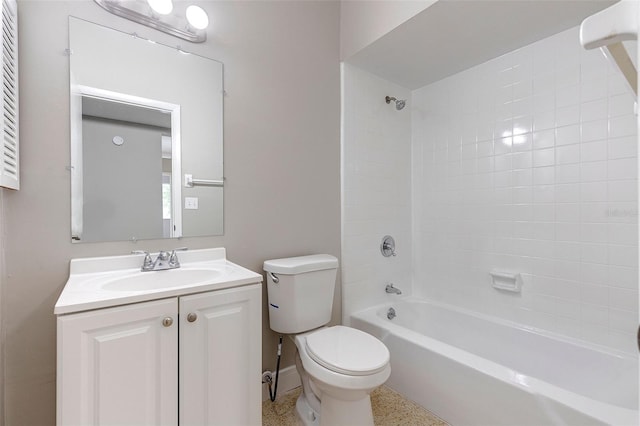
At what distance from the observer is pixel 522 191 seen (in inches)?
78.3

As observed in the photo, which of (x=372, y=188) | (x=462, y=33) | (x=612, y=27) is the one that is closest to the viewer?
(x=612, y=27)

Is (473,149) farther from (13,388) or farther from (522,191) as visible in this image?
(13,388)

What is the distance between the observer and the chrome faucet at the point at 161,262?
4.54 feet

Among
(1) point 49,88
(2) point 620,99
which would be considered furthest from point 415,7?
(1) point 49,88

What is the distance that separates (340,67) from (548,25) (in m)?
1.22

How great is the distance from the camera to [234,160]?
67.0 inches

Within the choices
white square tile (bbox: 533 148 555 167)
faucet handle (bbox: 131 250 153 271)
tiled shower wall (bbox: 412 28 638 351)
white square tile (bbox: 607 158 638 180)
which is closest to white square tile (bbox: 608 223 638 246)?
tiled shower wall (bbox: 412 28 638 351)

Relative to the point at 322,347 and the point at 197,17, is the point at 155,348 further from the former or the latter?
the point at 197,17

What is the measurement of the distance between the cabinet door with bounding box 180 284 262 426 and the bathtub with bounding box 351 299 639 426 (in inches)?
37.5

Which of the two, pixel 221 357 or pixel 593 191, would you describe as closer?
pixel 221 357

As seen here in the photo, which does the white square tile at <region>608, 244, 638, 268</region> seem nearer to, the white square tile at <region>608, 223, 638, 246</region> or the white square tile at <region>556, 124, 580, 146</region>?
the white square tile at <region>608, 223, 638, 246</region>

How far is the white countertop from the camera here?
95 cm

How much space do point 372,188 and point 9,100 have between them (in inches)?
77.1

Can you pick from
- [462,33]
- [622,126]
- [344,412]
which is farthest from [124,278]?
[622,126]
